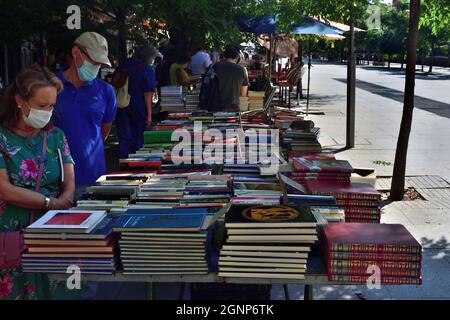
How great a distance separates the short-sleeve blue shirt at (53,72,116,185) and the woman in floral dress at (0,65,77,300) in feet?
2.41

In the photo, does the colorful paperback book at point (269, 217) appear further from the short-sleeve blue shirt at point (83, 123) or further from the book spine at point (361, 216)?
the short-sleeve blue shirt at point (83, 123)

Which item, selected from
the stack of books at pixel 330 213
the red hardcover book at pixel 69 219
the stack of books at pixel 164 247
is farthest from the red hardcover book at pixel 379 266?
the red hardcover book at pixel 69 219

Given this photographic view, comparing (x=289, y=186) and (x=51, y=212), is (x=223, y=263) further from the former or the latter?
(x=289, y=186)

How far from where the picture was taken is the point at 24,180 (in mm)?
3031

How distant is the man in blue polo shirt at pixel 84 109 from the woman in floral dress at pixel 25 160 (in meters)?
0.74

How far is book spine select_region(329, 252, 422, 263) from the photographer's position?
2.64 m

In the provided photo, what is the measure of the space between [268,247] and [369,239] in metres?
0.49

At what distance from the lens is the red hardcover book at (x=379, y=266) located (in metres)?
2.65

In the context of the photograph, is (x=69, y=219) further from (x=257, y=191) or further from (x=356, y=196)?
(x=356, y=196)

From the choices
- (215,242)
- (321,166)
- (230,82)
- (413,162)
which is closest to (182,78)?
(230,82)

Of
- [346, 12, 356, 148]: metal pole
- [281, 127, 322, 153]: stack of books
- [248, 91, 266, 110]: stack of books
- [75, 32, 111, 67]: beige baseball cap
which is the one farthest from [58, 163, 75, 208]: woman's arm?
[346, 12, 356, 148]: metal pole

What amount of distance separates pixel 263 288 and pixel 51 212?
1451 millimetres

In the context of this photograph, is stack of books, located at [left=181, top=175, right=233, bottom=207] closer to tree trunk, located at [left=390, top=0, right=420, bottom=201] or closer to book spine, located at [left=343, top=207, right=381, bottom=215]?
book spine, located at [left=343, top=207, right=381, bottom=215]

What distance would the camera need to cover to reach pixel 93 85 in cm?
401
